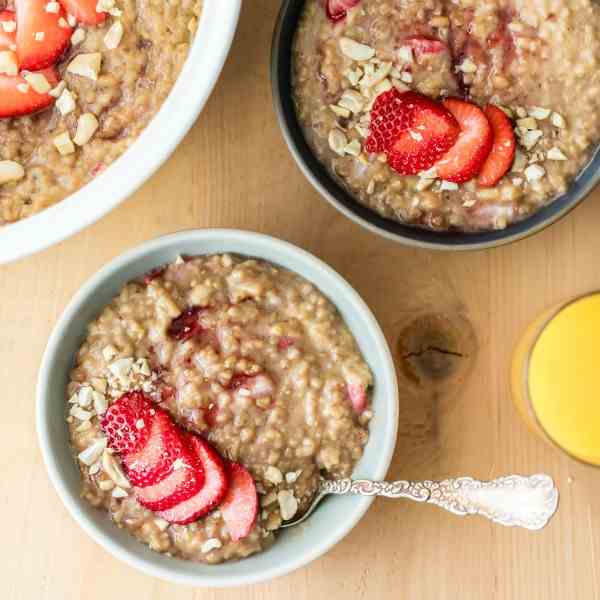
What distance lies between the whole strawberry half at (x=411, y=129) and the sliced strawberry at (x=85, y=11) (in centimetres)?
41

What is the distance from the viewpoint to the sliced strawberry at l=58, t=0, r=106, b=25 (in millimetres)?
1360

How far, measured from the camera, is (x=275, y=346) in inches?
56.6

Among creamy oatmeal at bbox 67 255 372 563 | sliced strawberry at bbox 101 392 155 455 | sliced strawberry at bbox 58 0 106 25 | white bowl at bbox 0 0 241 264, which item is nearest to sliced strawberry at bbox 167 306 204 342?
creamy oatmeal at bbox 67 255 372 563

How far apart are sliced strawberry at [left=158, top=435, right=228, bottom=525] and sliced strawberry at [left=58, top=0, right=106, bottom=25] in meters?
0.61

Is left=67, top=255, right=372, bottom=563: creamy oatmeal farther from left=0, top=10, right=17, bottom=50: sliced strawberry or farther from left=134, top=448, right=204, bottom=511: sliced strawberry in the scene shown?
left=0, top=10, right=17, bottom=50: sliced strawberry

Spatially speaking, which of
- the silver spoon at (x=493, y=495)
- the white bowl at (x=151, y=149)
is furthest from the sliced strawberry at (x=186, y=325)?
the silver spoon at (x=493, y=495)

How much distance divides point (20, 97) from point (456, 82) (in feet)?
2.07

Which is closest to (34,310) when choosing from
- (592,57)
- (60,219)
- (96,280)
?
(96,280)

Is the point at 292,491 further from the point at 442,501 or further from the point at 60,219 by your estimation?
the point at 60,219

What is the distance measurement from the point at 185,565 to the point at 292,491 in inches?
7.5

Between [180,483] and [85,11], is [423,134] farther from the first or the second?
[180,483]

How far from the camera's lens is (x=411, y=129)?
4.62 ft

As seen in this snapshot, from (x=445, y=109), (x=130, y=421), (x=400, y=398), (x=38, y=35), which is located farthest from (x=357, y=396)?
(x=38, y=35)

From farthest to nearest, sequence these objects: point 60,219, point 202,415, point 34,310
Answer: point 34,310, point 202,415, point 60,219
